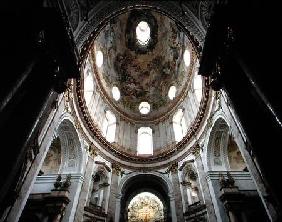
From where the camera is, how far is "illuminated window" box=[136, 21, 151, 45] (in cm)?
2311

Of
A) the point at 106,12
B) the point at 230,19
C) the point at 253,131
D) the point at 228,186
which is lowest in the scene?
the point at 253,131

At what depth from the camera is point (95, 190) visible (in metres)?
15.6

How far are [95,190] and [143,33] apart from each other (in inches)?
628

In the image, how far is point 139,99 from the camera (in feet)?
79.8

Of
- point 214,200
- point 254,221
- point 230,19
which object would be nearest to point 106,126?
point 214,200

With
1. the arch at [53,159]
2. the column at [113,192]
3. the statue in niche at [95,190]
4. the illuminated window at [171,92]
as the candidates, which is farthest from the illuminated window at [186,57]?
the arch at [53,159]

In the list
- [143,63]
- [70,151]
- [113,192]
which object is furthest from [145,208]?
[143,63]

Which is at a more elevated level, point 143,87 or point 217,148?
point 143,87

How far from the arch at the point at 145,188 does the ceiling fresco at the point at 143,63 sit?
7.31 m

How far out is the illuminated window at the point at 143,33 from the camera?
23109mm

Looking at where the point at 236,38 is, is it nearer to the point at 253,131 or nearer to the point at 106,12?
the point at 253,131

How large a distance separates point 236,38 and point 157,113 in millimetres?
16054

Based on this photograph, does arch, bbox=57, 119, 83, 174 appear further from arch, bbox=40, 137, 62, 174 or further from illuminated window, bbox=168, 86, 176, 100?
illuminated window, bbox=168, 86, 176, 100

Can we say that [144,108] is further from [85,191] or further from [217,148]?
[85,191]
